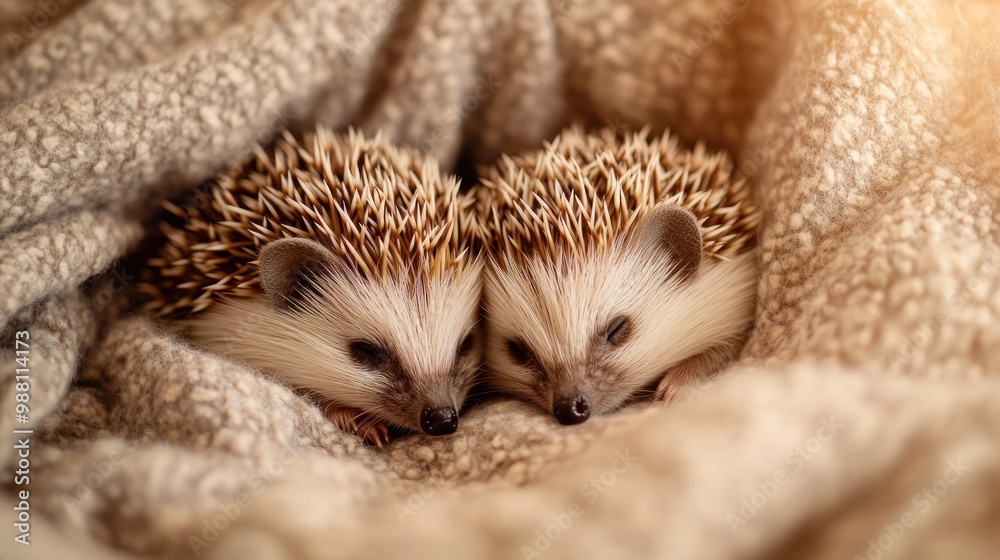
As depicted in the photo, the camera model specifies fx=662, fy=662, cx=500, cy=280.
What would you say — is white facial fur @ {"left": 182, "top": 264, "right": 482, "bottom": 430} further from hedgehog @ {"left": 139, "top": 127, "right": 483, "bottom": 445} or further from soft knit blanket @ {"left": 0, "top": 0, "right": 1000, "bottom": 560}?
soft knit blanket @ {"left": 0, "top": 0, "right": 1000, "bottom": 560}

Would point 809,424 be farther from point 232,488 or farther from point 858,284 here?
point 232,488

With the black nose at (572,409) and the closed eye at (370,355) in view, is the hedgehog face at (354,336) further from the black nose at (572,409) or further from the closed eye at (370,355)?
the black nose at (572,409)
